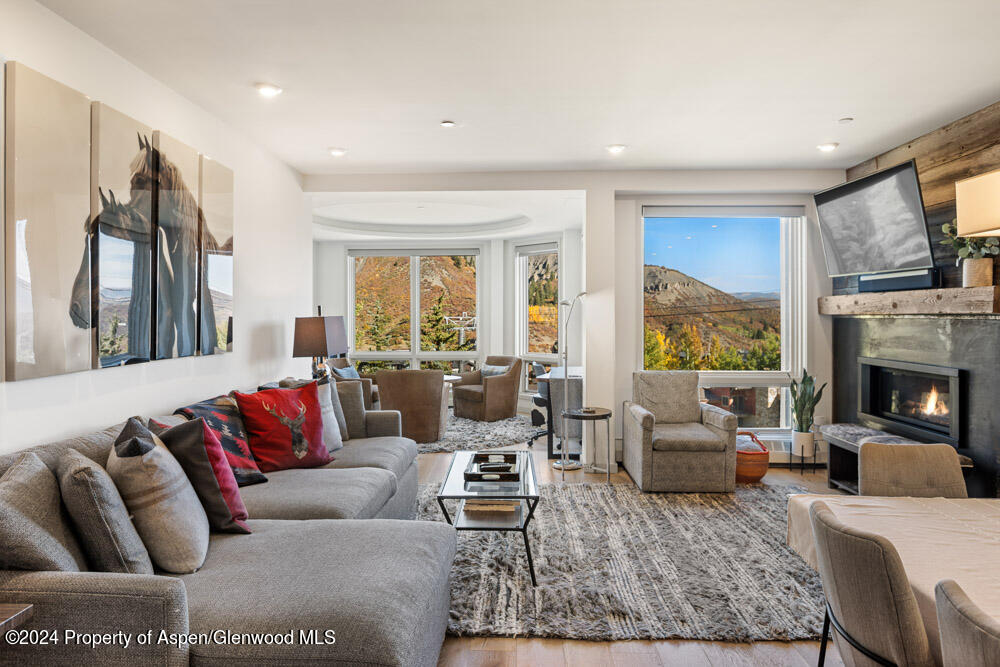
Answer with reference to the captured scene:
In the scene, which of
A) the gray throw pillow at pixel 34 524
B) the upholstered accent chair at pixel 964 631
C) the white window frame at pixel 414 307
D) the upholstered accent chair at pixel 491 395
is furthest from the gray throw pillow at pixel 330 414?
the white window frame at pixel 414 307

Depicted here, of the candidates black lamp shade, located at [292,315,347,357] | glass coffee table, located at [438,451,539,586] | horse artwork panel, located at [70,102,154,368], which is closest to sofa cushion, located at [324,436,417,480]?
glass coffee table, located at [438,451,539,586]

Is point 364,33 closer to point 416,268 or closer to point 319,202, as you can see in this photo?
point 319,202

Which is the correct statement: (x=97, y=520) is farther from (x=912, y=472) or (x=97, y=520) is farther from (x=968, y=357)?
(x=968, y=357)

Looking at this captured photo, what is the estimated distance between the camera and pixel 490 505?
10.9 ft

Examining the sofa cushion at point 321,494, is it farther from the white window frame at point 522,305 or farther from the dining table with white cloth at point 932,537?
the white window frame at point 522,305

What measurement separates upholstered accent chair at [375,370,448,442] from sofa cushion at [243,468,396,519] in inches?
115

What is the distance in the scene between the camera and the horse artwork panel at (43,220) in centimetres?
214

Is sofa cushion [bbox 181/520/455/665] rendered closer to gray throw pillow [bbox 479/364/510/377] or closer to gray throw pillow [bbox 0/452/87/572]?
gray throw pillow [bbox 0/452/87/572]

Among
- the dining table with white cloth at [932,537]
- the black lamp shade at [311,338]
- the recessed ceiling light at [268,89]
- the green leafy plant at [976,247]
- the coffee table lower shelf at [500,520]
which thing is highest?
the recessed ceiling light at [268,89]

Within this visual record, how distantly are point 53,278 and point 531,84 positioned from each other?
2346mm

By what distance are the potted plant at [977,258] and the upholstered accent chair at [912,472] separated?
162 centimetres

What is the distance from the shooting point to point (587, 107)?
3561 mm

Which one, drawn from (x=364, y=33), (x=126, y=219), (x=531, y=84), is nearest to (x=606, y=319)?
(x=531, y=84)

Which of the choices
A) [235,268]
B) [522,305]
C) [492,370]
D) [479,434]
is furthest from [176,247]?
[522,305]
